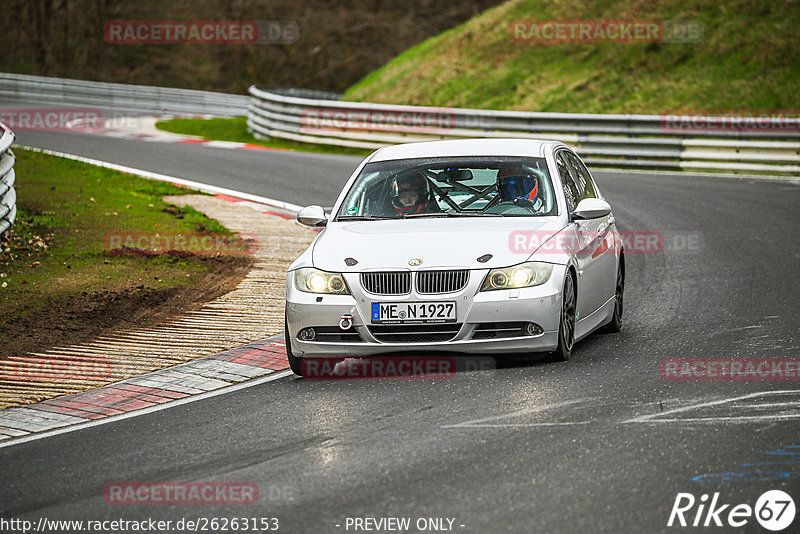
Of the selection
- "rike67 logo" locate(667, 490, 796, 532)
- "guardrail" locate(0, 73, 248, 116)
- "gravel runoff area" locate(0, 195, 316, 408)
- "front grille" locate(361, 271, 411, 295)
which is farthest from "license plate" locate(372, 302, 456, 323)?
"guardrail" locate(0, 73, 248, 116)

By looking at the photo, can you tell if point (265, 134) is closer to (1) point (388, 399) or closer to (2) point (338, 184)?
(2) point (338, 184)

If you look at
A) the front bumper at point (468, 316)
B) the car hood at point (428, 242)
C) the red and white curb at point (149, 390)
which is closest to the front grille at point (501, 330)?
the front bumper at point (468, 316)

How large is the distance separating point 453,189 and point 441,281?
1.52m

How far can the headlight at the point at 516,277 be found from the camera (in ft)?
26.9

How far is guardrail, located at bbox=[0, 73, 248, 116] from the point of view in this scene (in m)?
42.3

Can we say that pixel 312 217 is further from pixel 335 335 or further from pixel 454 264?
pixel 454 264

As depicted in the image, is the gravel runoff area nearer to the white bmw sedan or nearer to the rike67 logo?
the white bmw sedan

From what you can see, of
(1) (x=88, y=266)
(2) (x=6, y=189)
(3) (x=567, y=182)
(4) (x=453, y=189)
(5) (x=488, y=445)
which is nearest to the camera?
(5) (x=488, y=445)

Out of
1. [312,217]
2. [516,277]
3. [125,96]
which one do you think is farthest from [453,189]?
[125,96]

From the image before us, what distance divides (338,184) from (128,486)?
49.2 feet

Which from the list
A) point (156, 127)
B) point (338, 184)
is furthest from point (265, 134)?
point (338, 184)

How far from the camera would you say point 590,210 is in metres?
8.95

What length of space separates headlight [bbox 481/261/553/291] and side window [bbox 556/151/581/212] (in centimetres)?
120

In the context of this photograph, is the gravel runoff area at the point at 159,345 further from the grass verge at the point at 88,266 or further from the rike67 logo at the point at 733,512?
the rike67 logo at the point at 733,512
